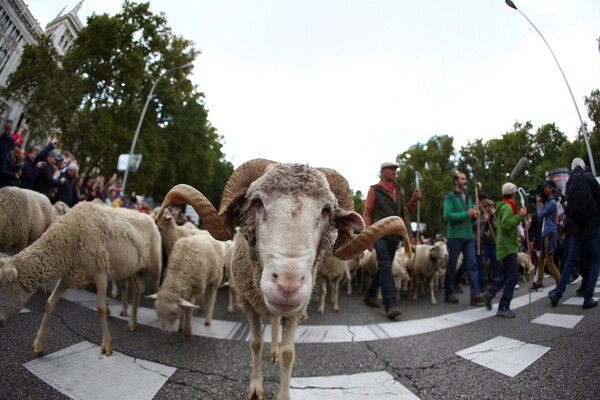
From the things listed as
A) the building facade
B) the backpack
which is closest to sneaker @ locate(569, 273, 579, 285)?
the backpack

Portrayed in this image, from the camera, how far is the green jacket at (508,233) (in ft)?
15.6

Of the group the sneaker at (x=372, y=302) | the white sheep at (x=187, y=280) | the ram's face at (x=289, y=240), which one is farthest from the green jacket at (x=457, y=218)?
the white sheep at (x=187, y=280)

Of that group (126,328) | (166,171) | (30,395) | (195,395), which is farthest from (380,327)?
(166,171)

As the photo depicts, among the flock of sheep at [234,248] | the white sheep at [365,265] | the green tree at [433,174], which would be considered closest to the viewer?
the flock of sheep at [234,248]

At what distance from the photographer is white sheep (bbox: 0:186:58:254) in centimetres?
368

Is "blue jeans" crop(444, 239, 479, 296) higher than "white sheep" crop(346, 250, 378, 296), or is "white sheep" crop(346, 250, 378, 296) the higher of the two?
"blue jeans" crop(444, 239, 479, 296)

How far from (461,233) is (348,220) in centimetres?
467

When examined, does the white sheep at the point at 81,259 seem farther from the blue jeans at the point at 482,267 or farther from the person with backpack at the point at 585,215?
the blue jeans at the point at 482,267

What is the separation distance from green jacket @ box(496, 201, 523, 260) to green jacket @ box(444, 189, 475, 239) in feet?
2.96

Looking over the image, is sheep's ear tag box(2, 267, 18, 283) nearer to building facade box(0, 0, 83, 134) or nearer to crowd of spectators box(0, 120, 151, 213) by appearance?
building facade box(0, 0, 83, 134)

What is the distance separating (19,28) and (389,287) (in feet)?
19.7

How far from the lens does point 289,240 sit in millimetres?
1791

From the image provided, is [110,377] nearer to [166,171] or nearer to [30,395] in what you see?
[30,395]

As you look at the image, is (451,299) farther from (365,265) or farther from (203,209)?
(203,209)
